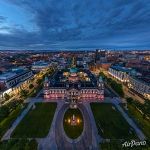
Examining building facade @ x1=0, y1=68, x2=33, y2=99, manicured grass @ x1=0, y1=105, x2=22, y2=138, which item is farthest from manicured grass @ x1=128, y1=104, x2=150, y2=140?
building facade @ x1=0, y1=68, x2=33, y2=99

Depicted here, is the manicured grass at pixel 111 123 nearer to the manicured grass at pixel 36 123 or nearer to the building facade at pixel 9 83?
the manicured grass at pixel 36 123

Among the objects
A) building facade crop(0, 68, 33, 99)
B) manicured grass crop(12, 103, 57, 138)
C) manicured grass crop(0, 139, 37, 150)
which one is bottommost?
manicured grass crop(12, 103, 57, 138)

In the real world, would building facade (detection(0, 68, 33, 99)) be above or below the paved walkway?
above

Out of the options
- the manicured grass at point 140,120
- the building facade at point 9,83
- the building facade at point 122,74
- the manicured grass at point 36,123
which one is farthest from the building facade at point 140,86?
the building facade at point 9,83

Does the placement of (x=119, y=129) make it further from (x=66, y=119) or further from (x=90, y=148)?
(x=66, y=119)

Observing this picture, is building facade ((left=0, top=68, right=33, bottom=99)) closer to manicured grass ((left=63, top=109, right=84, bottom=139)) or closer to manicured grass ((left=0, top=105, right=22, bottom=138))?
manicured grass ((left=0, top=105, right=22, bottom=138))

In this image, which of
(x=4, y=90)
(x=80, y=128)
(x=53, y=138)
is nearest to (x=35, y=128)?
(x=53, y=138)
